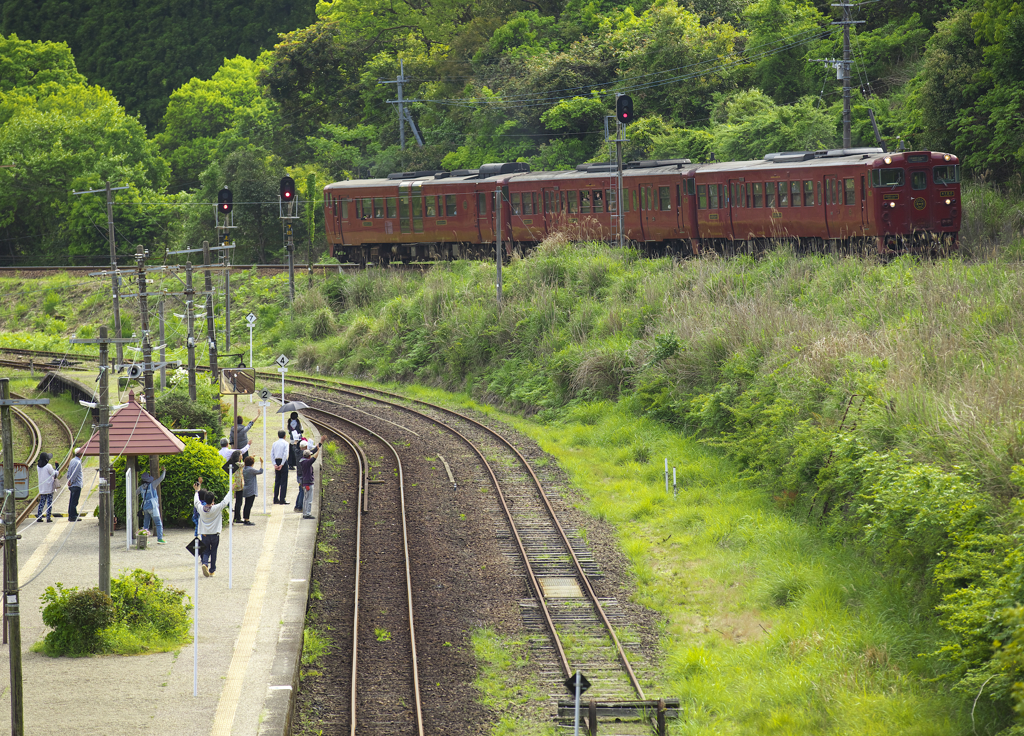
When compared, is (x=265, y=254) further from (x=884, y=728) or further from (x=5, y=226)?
(x=884, y=728)

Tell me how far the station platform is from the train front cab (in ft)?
58.0

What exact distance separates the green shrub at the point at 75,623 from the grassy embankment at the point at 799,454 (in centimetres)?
517

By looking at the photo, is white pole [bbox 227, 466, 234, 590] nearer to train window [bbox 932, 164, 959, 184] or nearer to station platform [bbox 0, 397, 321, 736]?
station platform [bbox 0, 397, 321, 736]

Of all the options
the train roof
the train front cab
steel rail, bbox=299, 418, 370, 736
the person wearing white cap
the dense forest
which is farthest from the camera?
the dense forest

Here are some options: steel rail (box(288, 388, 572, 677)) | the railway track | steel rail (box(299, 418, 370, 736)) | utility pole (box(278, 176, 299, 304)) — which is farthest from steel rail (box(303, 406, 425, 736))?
utility pole (box(278, 176, 299, 304))

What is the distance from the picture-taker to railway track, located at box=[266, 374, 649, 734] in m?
13.9

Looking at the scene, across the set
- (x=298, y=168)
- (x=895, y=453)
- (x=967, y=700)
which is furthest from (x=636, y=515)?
(x=298, y=168)

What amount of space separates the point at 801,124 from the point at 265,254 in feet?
106

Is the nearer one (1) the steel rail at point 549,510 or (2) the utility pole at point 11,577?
(2) the utility pole at point 11,577

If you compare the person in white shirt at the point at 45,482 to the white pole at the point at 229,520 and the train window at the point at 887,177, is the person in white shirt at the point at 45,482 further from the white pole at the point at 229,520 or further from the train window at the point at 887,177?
the train window at the point at 887,177

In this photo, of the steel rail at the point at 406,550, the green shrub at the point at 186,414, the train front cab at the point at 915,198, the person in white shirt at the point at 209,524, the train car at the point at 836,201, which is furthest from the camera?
the train car at the point at 836,201

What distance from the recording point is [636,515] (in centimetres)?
2081

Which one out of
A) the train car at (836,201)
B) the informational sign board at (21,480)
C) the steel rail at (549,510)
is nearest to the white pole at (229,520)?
the informational sign board at (21,480)

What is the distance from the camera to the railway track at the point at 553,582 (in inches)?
548
